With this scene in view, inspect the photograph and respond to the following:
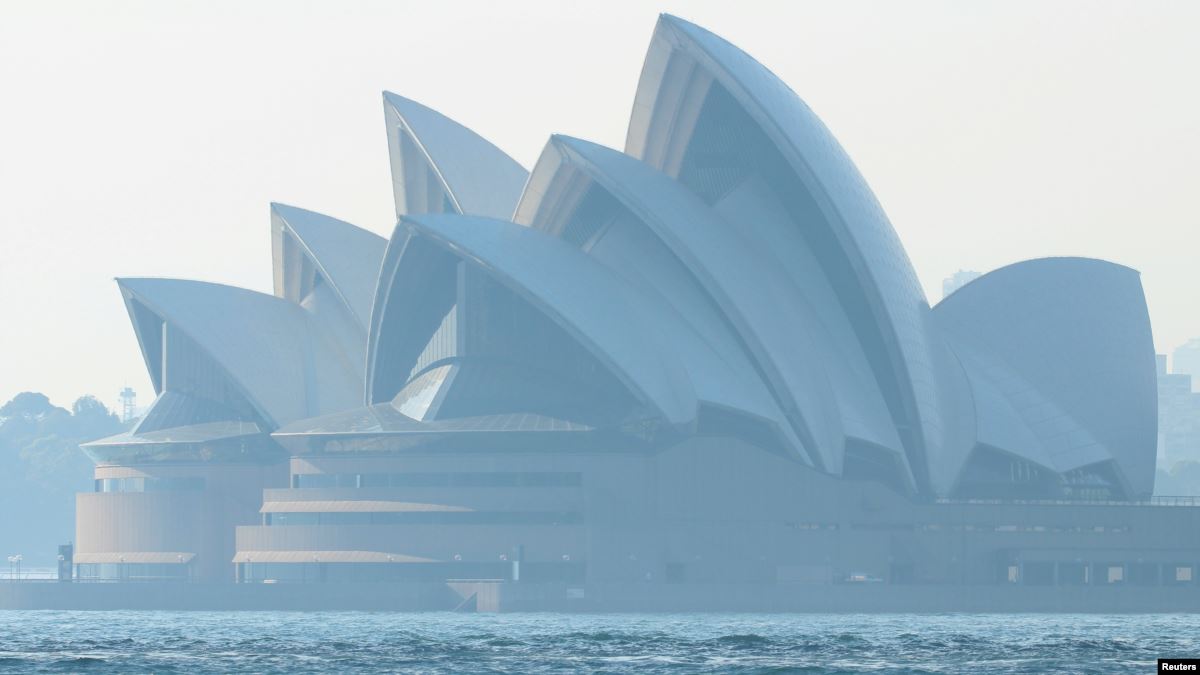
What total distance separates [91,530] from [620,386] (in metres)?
26.8

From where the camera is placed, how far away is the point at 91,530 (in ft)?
355

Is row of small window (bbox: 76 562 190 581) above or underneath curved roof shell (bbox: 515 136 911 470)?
underneath

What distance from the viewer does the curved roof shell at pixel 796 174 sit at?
301 feet

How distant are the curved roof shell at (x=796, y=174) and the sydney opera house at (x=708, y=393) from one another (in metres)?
0.13

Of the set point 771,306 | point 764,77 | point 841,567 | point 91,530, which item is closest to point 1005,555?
point 841,567

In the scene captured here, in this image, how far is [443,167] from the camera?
10181 cm

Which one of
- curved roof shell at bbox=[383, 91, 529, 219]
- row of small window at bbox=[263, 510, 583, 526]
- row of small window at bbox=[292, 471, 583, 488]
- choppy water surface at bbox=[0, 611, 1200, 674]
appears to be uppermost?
curved roof shell at bbox=[383, 91, 529, 219]

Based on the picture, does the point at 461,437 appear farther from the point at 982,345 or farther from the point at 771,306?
the point at 982,345

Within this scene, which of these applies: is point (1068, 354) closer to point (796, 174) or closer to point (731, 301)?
point (796, 174)

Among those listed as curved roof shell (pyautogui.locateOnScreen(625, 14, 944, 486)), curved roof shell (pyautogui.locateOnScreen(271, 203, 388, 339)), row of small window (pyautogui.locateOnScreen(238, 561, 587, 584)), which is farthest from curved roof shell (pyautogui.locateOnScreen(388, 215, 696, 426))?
curved roof shell (pyautogui.locateOnScreen(271, 203, 388, 339))

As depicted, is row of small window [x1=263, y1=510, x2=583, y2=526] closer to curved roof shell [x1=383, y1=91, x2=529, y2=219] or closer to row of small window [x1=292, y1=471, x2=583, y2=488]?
row of small window [x1=292, y1=471, x2=583, y2=488]

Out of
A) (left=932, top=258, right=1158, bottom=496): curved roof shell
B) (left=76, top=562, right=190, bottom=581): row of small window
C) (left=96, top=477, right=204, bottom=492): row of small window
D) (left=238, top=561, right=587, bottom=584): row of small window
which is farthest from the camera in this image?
(left=96, top=477, right=204, bottom=492): row of small window

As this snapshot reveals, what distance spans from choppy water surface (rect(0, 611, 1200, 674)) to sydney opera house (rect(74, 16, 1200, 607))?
18.7 feet

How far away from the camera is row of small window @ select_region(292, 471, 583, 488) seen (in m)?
96.8
